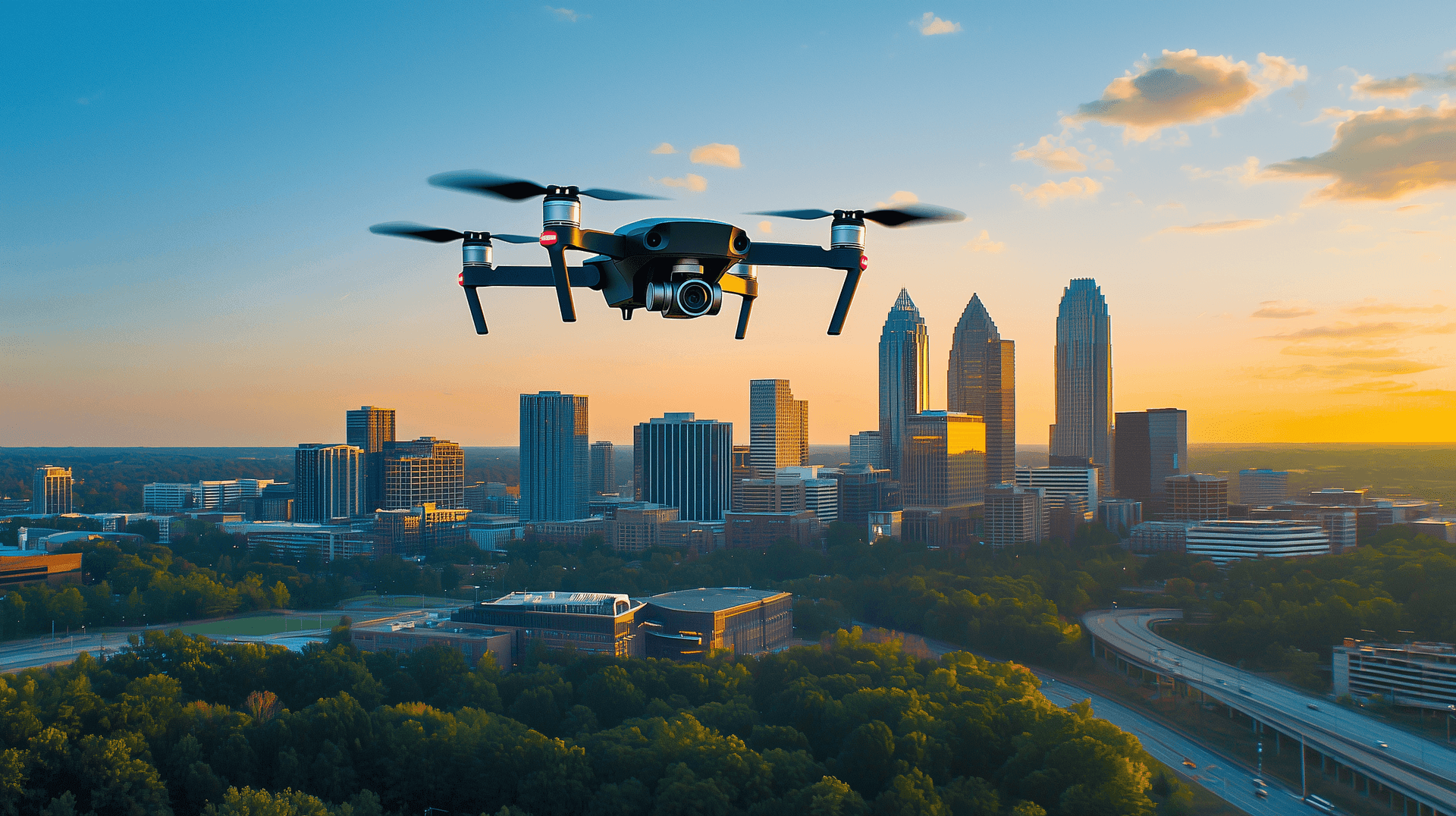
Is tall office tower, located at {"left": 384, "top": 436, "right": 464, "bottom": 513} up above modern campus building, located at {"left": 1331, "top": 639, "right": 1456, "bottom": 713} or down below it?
above

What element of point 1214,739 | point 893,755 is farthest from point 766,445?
point 893,755

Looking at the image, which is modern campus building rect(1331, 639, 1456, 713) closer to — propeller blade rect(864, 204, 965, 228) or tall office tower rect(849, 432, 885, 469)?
propeller blade rect(864, 204, 965, 228)

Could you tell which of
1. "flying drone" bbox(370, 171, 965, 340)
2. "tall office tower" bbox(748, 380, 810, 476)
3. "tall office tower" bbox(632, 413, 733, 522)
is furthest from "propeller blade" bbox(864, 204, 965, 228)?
"tall office tower" bbox(748, 380, 810, 476)

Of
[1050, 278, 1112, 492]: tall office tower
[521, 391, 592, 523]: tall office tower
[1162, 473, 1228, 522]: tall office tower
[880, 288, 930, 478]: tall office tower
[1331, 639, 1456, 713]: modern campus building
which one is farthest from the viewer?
[1050, 278, 1112, 492]: tall office tower

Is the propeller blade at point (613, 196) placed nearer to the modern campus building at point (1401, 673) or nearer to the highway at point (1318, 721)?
the highway at point (1318, 721)

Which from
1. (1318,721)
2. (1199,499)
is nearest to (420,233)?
(1318,721)

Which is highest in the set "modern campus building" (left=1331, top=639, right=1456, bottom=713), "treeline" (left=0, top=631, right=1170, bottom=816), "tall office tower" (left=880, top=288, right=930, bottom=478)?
"tall office tower" (left=880, top=288, right=930, bottom=478)
